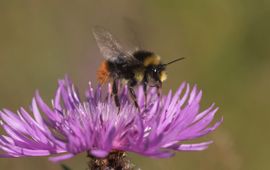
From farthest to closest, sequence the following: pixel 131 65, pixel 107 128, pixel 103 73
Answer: pixel 103 73
pixel 131 65
pixel 107 128

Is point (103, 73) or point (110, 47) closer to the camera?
point (110, 47)

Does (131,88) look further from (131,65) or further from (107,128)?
(107,128)

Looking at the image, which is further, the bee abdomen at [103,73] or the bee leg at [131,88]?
the bee abdomen at [103,73]

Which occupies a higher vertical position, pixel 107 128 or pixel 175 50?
pixel 175 50

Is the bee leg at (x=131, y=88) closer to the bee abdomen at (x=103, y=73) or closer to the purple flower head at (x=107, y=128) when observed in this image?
the purple flower head at (x=107, y=128)

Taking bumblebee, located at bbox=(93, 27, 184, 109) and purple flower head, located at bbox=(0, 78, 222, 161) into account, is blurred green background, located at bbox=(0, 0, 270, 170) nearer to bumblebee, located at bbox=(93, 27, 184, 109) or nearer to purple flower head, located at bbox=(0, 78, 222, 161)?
purple flower head, located at bbox=(0, 78, 222, 161)

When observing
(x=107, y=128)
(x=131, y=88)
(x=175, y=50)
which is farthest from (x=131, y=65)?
(x=175, y=50)

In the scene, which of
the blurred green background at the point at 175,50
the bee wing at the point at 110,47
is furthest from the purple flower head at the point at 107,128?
the blurred green background at the point at 175,50
